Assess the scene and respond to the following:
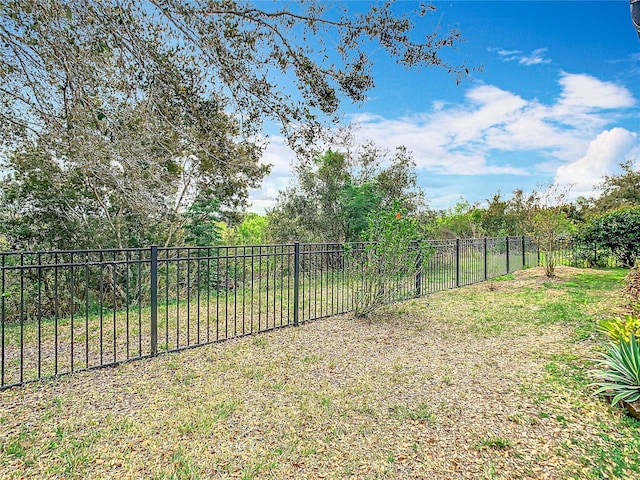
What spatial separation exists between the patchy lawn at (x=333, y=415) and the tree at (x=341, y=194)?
25.7 ft

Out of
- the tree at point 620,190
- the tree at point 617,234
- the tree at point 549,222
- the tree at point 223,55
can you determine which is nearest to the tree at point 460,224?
the tree at point 549,222

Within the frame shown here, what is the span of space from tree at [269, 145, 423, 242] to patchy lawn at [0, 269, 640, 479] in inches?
308

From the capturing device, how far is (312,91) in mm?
4758

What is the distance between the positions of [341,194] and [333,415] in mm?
10437

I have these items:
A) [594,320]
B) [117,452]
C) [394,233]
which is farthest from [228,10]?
[594,320]

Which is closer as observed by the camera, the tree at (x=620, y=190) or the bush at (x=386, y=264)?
the bush at (x=386, y=264)

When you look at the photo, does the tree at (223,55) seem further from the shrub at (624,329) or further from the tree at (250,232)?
the tree at (250,232)

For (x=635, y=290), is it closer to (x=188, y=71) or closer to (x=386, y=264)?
(x=386, y=264)

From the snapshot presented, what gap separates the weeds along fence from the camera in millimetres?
4305

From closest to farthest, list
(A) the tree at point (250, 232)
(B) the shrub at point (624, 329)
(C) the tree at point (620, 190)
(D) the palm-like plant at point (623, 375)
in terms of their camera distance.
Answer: (D) the palm-like plant at point (623, 375), (B) the shrub at point (624, 329), (A) the tree at point (250, 232), (C) the tree at point (620, 190)

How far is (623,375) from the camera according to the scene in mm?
3404

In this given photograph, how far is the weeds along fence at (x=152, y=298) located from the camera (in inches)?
169

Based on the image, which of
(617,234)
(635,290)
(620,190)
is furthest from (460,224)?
(635,290)

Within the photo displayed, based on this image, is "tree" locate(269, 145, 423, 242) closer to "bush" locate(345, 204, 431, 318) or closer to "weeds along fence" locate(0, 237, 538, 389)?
"weeds along fence" locate(0, 237, 538, 389)
